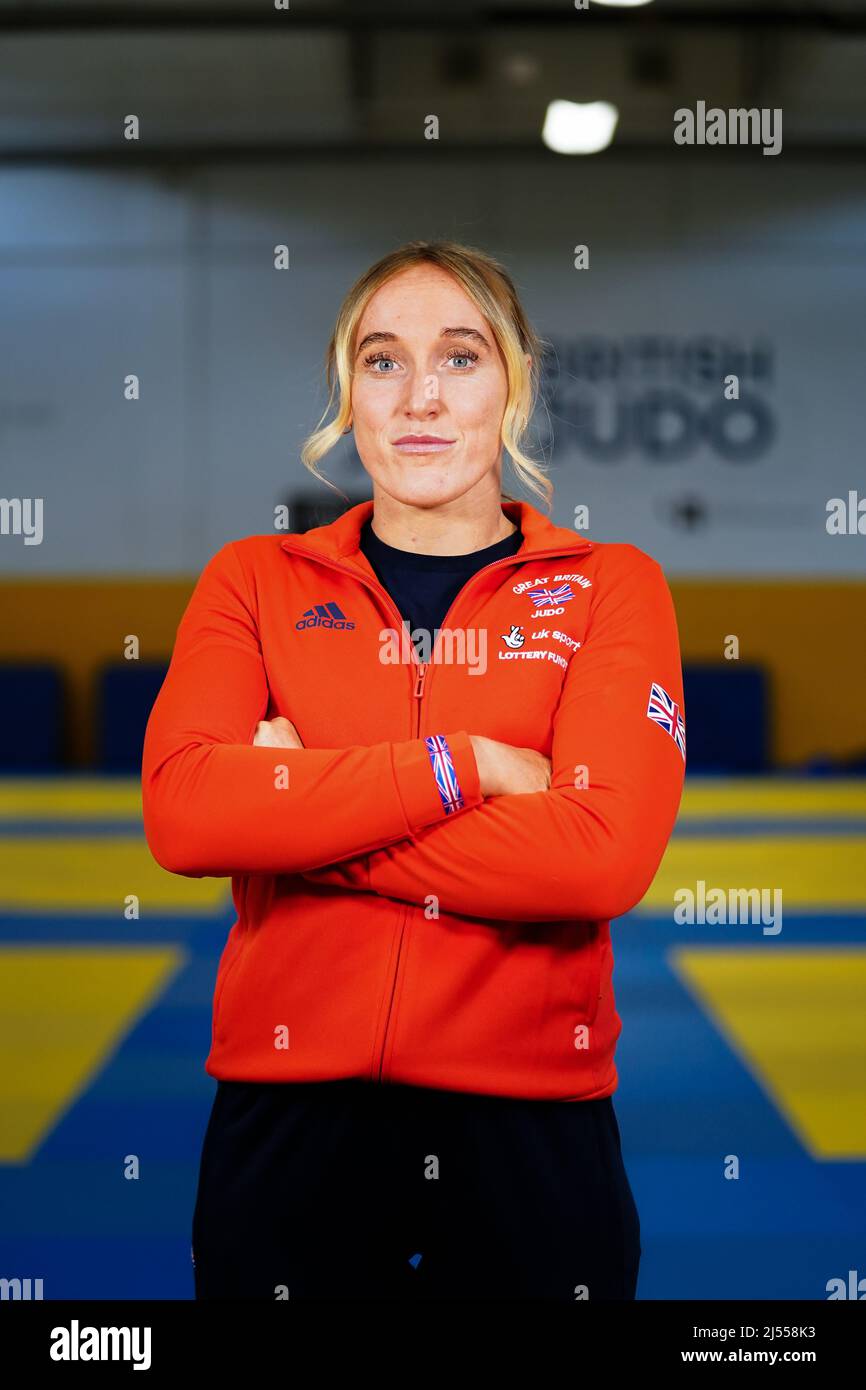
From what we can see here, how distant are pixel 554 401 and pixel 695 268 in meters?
1.78

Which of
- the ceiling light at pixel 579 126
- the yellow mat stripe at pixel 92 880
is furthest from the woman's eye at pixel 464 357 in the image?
the ceiling light at pixel 579 126

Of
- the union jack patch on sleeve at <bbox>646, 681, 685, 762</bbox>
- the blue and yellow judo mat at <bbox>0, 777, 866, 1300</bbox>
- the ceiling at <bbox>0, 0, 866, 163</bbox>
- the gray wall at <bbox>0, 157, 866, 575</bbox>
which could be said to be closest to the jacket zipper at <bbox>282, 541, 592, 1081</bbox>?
the union jack patch on sleeve at <bbox>646, 681, 685, 762</bbox>

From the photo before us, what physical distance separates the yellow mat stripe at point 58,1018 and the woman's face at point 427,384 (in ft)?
7.92

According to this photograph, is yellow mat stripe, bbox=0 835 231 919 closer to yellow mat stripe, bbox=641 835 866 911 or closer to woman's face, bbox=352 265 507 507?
yellow mat stripe, bbox=641 835 866 911

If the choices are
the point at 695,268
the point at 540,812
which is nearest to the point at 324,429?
the point at 540,812

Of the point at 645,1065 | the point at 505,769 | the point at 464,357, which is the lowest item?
the point at 645,1065

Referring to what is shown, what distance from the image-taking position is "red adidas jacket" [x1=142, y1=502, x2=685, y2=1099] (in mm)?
1936

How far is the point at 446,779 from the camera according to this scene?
6.37ft

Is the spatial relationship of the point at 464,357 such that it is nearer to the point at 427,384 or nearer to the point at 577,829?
the point at 427,384

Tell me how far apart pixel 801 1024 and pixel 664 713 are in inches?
125

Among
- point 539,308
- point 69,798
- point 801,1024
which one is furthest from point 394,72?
point 801,1024

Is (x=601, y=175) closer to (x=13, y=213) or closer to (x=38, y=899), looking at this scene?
(x=13, y=213)

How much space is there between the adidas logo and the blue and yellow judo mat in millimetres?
1731

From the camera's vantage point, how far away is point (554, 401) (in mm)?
11523
